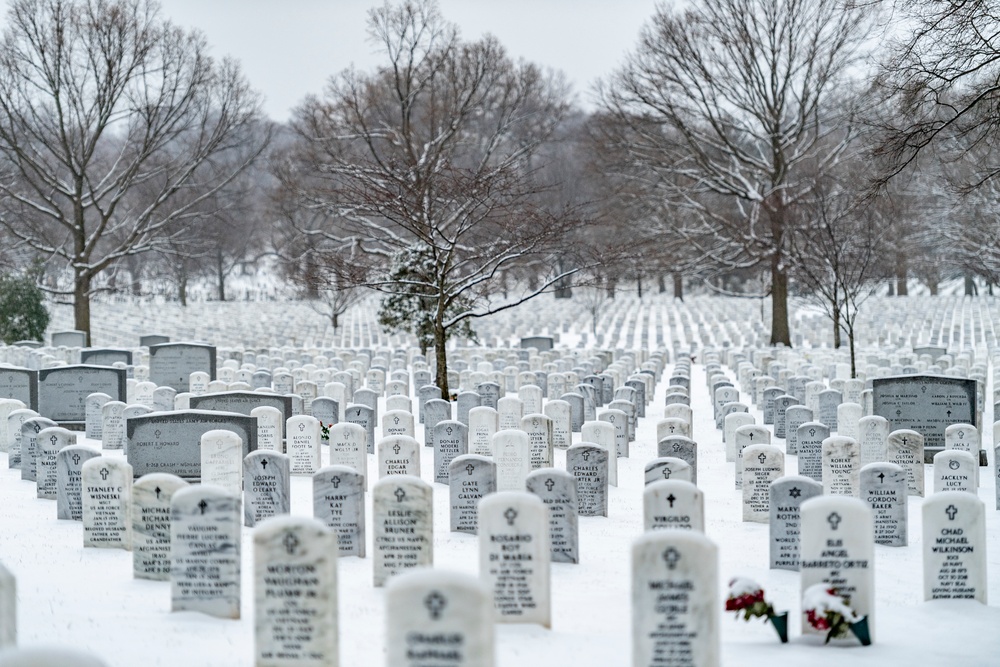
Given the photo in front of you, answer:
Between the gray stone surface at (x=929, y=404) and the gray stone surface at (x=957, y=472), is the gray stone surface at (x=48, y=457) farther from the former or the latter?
the gray stone surface at (x=929, y=404)

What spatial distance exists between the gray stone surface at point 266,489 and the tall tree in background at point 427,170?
8.81m

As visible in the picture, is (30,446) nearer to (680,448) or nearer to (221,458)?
(221,458)

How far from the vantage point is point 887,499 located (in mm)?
9953

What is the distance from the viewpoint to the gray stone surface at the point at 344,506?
9328 mm

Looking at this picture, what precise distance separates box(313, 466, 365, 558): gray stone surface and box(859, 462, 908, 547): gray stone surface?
4384 mm

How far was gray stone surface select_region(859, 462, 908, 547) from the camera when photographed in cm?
985

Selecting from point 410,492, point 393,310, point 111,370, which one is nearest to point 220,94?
point 393,310

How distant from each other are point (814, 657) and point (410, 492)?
9.76 ft

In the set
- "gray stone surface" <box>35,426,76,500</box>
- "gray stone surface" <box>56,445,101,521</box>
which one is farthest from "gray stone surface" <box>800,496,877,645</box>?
"gray stone surface" <box>35,426,76,500</box>

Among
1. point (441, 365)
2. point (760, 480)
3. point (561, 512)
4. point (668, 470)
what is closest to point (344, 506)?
point (561, 512)

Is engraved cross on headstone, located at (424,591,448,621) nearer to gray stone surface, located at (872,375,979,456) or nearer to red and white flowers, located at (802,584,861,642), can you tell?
red and white flowers, located at (802,584,861,642)

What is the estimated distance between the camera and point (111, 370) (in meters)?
17.4

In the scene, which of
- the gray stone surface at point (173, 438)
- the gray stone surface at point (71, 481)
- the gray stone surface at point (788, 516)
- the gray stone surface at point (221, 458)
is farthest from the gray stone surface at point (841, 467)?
the gray stone surface at point (71, 481)

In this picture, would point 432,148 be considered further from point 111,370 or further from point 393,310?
point 111,370
